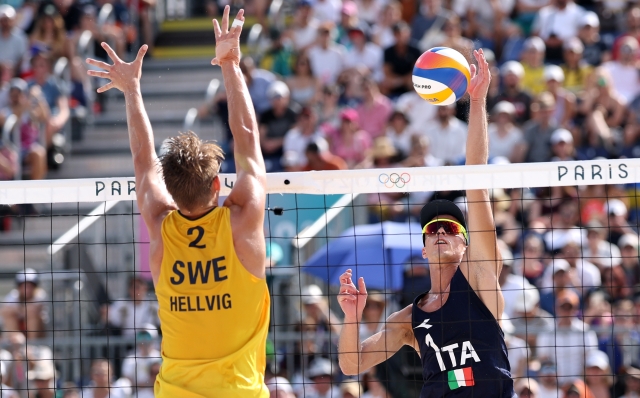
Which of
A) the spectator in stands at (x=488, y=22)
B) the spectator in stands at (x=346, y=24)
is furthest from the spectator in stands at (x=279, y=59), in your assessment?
the spectator in stands at (x=488, y=22)

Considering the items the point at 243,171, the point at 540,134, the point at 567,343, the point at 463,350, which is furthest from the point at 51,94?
the point at 243,171

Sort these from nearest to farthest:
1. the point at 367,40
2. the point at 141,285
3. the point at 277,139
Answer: the point at 141,285
the point at 277,139
the point at 367,40

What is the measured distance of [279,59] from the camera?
14.0 m

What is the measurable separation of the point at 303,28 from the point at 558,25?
3.45 m

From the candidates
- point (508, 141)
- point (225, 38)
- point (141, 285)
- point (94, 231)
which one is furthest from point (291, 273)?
point (225, 38)

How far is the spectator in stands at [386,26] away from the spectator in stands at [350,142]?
7.24 ft

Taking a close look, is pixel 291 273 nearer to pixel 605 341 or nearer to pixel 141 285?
pixel 141 285

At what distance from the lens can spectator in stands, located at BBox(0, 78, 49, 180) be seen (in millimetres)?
12570

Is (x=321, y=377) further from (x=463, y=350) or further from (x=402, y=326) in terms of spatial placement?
(x=463, y=350)

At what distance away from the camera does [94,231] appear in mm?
11125

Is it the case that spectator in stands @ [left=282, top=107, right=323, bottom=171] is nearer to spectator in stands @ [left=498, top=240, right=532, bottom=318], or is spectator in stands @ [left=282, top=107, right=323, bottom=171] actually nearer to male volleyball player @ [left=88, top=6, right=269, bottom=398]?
spectator in stands @ [left=498, top=240, right=532, bottom=318]

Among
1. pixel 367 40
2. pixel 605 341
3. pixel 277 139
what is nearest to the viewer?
pixel 605 341

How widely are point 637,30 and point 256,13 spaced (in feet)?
17.8

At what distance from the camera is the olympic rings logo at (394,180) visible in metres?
5.80
